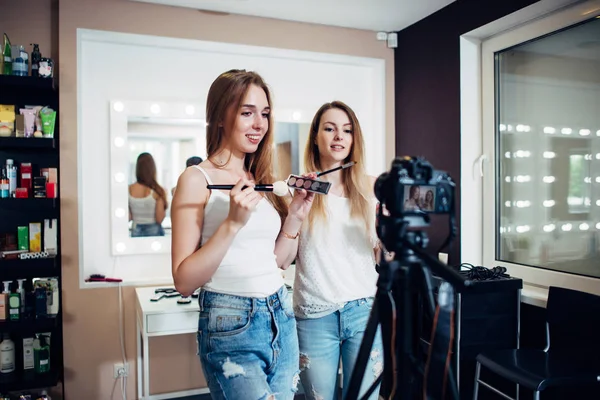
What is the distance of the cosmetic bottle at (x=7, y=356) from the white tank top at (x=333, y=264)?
1.57 meters

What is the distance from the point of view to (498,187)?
2480 mm

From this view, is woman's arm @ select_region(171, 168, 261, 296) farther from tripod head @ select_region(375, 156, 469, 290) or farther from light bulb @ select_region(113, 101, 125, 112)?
light bulb @ select_region(113, 101, 125, 112)

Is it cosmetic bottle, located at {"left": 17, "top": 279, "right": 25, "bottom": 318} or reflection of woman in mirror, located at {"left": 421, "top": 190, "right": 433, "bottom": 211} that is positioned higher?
reflection of woman in mirror, located at {"left": 421, "top": 190, "right": 433, "bottom": 211}

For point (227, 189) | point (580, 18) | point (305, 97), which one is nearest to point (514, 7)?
point (580, 18)

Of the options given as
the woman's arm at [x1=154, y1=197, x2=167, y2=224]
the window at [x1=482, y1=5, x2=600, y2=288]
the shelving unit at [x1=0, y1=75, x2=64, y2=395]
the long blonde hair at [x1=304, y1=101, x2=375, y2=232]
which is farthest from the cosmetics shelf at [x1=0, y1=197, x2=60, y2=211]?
the window at [x1=482, y1=5, x2=600, y2=288]

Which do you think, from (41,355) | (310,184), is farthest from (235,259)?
(41,355)

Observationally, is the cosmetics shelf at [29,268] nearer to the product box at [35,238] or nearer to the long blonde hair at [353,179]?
the product box at [35,238]

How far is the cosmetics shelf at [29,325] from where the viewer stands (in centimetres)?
216

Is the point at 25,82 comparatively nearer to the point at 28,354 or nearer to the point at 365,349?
the point at 28,354

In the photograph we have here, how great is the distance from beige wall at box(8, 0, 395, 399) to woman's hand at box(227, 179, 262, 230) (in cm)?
165

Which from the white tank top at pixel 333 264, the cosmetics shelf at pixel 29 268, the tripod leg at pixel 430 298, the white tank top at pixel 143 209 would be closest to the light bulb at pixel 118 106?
the white tank top at pixel 143 209

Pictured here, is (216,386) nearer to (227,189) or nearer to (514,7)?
(227,189)

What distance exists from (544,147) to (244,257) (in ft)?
5.45

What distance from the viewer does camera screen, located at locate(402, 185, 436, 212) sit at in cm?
89
